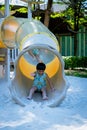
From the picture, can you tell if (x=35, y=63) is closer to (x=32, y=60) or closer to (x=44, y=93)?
(x=32, y=60)

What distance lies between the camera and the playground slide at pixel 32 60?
7277mm

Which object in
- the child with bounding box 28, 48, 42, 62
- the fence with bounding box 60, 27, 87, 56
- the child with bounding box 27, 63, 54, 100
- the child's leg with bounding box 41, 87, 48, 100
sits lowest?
the fence with bounding box 60, 27, 87, 56

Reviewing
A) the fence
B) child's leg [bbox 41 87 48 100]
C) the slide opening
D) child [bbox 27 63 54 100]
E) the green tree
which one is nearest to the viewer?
child's leg [bbox 41 87 48 100]

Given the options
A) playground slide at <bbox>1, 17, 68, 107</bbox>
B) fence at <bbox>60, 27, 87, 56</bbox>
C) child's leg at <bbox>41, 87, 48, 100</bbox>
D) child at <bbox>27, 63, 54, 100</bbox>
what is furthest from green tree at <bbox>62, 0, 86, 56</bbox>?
child's leg at <bbox>41, 87, 48, 100</bbox>

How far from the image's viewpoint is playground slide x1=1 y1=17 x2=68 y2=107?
23.9ft

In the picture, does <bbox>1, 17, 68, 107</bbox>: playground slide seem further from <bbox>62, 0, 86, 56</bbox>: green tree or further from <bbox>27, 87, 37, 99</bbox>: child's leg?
<bbox>62, 0, 86, 56</bbox>: green tree

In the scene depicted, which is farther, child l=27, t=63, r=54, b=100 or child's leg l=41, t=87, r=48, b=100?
child l=27, t=63, r=54, b=100

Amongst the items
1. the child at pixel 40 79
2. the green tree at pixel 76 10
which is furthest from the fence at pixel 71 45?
the child at pixel 40 79

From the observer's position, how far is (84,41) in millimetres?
23219

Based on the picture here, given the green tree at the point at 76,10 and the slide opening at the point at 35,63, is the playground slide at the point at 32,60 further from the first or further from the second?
the green tree at the point at 76,10

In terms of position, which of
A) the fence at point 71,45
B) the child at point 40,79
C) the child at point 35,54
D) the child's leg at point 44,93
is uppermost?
the child at point 35,54

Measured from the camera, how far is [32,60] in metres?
9.24

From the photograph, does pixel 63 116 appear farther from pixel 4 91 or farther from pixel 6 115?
pixel 4 91

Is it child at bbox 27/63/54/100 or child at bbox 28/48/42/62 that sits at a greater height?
child at bbox 28/48/42/62
